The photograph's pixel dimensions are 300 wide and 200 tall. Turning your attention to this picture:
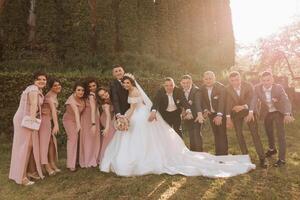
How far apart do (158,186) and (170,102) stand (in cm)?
263

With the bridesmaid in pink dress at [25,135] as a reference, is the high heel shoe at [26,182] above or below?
below

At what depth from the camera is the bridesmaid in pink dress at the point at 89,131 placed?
320 inches

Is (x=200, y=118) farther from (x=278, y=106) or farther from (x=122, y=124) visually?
(x=122, y=124)

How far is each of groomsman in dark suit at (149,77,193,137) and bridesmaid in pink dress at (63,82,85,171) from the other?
188cm

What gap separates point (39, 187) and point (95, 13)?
12518 mm

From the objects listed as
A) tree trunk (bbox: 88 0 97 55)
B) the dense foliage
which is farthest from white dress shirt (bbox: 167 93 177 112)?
tree trunk (bbox: 88 0 97 55)

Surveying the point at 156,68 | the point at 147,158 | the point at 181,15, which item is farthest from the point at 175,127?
the point at 181,15

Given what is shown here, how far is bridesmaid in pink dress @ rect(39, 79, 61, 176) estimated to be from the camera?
7555 mm

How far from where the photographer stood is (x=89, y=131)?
8219 millimetres

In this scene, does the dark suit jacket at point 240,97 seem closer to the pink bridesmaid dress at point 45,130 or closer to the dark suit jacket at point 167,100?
the dark suit jacket at point 167,100

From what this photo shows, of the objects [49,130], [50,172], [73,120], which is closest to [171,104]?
[73,120]

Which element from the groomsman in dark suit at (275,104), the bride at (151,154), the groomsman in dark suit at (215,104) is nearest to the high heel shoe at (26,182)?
the bride at (151,154)

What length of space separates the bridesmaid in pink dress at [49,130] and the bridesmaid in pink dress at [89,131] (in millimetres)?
662

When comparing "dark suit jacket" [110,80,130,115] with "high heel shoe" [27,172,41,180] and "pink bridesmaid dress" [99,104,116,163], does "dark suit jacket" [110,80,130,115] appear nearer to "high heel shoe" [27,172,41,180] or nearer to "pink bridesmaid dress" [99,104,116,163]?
"pink bridesmaid dress" [99,104,116,163]
